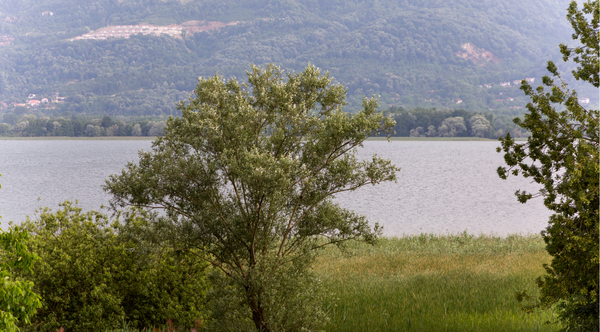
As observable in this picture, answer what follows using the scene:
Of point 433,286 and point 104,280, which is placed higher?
point 104,280

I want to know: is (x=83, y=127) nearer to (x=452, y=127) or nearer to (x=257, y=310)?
(x=452, y=127)

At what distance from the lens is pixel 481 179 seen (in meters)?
71.1

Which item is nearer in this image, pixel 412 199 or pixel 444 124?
pixel 412 199

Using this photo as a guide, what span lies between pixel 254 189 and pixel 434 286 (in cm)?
775

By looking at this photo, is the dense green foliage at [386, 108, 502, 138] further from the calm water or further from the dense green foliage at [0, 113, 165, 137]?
the dense green foliage at [0, 113, 165, 137]

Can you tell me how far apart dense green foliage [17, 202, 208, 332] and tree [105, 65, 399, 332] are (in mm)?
1100

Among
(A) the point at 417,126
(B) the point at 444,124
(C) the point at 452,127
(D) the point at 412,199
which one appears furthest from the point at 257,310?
(A) the point at 417,126

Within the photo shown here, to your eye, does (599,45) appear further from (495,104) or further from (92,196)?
(495,104)

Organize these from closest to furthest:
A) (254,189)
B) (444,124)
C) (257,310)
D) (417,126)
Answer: (254,189) → (257,310) → (444,124) → (417,126)

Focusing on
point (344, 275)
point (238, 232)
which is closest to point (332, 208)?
point (238, 232)

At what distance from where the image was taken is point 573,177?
18.6 ft

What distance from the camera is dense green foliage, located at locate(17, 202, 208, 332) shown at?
9.53 m

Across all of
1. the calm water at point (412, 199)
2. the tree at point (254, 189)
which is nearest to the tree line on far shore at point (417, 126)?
the calm water at point (412, 199)

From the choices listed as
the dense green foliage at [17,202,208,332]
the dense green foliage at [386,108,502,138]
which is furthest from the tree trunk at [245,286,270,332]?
the dense green foliage at [386,108,502,138]
